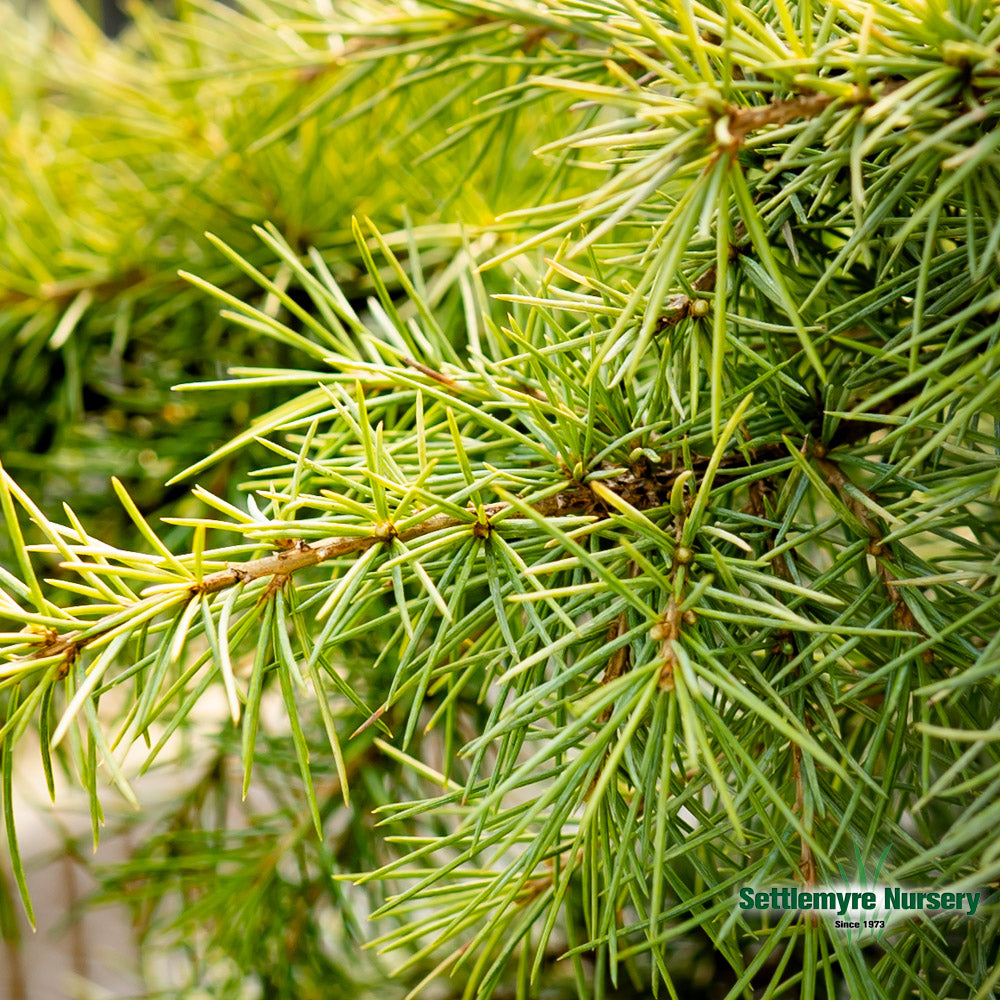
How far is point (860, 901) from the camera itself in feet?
0.57

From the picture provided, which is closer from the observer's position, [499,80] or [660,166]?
[660,166]

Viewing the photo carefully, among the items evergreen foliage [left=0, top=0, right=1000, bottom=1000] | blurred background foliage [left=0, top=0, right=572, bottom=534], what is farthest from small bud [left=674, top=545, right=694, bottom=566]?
blurred background foliage [left=0, top=0, right=572, bottom=534]

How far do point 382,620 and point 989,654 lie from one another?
11 centimetres

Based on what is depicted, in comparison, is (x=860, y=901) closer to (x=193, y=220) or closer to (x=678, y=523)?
(x=678, y=523)

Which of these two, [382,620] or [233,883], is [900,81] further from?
[233,883]

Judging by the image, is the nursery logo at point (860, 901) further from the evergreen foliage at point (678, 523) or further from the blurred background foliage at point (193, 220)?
the blurred background foliage at point (193, 220)

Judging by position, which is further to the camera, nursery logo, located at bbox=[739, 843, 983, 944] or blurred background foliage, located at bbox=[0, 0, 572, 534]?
blurred background foliage, located at bbox=[0, 0, 572, 534]

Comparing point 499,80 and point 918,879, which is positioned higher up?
point 499,80

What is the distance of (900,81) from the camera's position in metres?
0.16

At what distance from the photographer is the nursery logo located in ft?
0.56

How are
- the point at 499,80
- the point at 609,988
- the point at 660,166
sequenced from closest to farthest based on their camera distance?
the point at 660,166
the point at 499,80
the point at 609,988

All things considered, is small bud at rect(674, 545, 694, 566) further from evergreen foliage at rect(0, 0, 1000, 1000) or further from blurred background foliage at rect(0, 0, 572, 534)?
blurred background foliage at rect(0, 0, 572, 534)

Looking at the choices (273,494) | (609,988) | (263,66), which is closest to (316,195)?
(263,66)

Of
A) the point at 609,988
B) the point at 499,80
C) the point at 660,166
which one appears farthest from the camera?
the point at 609,988
